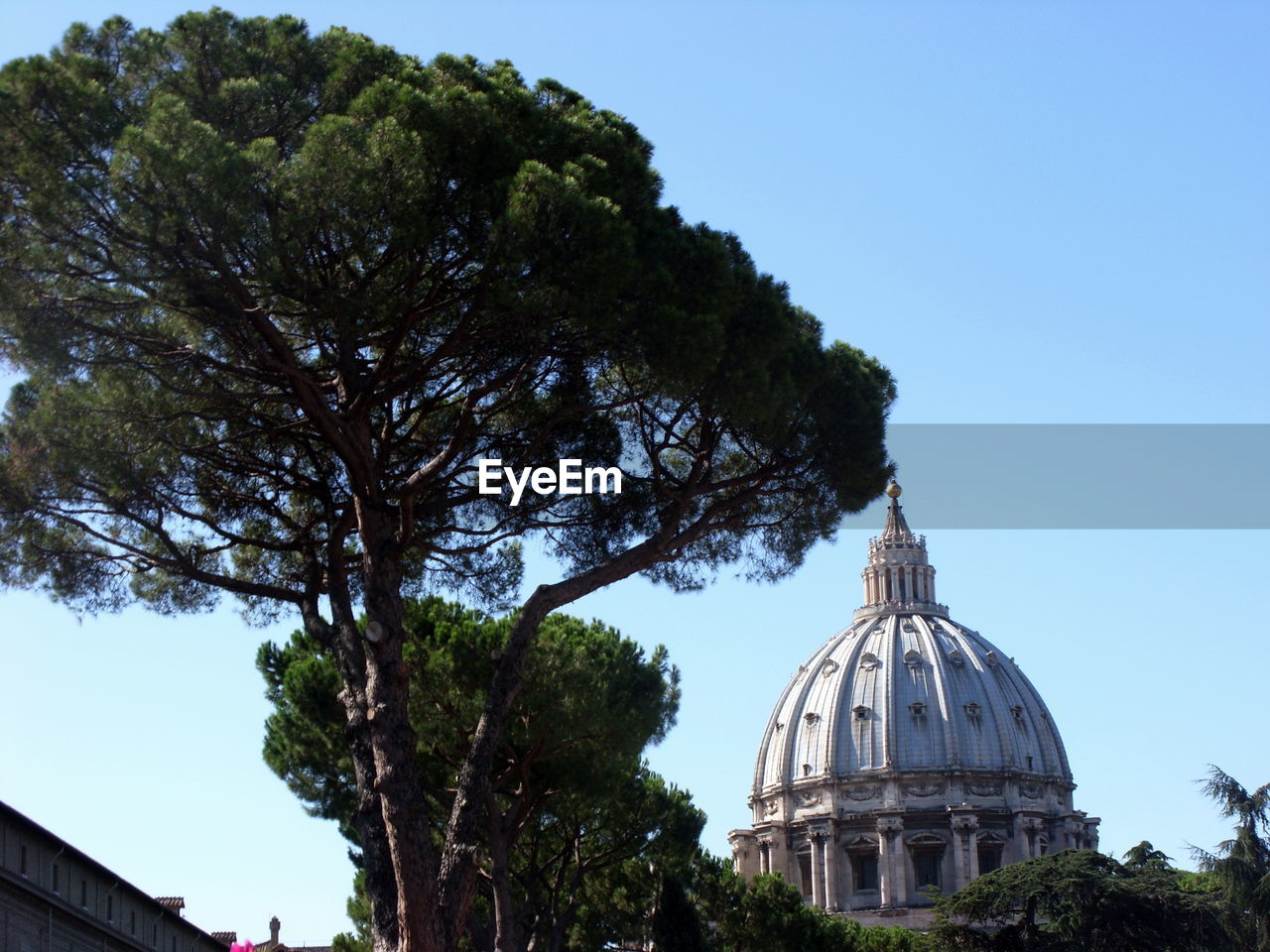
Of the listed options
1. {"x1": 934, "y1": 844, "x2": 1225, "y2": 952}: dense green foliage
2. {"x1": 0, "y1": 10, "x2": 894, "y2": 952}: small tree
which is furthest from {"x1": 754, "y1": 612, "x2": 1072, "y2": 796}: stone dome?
{"x1": 0, "y1": 10, "x2": 894, "y2": 952}: small tree

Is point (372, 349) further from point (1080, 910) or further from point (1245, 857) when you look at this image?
point (1080, 910)

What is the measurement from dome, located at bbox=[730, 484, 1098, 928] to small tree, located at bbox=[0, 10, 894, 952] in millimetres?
79422

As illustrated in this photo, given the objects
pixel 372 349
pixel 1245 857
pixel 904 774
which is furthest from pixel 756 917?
pixel 904 774

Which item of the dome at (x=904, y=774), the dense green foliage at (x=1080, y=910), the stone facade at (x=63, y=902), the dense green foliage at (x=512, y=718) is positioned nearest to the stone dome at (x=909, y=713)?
the dome at (x=904, y=774)

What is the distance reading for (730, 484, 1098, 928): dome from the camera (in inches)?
3816

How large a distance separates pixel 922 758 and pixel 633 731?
263ft

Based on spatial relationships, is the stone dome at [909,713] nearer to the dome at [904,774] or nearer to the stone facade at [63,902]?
the dome at [904,774]

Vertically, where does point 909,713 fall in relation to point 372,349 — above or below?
above

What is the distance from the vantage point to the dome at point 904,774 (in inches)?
3816

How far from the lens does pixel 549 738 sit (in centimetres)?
2300

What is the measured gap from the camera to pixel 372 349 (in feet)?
53.4

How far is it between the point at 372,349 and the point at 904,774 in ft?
282

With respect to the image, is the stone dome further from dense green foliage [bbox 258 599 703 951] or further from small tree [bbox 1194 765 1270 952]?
dense green foliage [bbox 258 599 703 951]

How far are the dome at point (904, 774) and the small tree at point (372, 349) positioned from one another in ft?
261
